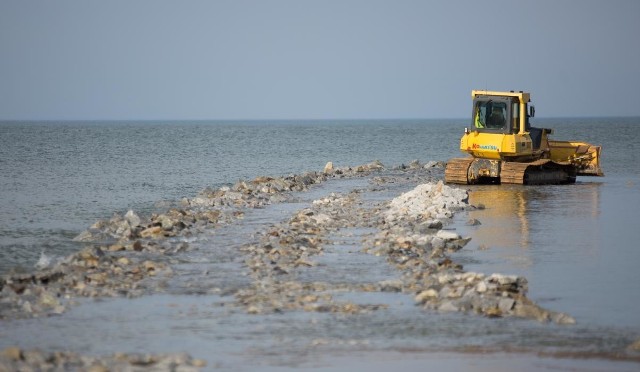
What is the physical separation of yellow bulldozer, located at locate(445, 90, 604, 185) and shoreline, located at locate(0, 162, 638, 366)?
6212 millimetres

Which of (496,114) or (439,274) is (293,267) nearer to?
(439,274)

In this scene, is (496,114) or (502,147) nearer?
(502,147)

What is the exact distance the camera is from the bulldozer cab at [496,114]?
28797 millimetres

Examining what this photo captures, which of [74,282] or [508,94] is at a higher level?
[508,94]

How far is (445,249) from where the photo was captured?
16125 mm

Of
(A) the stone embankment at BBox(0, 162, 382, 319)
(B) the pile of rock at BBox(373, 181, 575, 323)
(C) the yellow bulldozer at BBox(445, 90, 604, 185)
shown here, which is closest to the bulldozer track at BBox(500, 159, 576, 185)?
(C) the yellow bulldozer at BBox(445, 90, 604, 185)

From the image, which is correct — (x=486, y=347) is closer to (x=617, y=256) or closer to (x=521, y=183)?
(x=617, y=256)

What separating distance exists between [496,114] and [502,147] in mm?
1053

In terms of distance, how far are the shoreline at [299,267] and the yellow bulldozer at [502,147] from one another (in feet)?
20.4

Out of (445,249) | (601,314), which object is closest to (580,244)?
(445,249)

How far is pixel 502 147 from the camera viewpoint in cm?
2869

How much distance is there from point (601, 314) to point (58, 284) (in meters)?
6.80

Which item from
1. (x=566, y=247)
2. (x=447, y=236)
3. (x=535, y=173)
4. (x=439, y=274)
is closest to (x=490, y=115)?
(x=535, y=173)

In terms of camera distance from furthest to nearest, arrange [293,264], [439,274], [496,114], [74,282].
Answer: [496,114]
[293,264]
[439,274]
[74,282]
